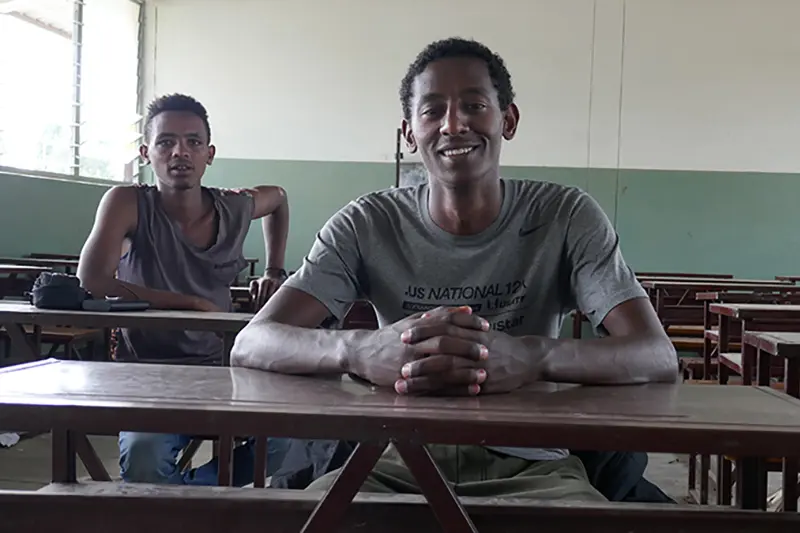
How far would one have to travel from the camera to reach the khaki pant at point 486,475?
1160 millimetres

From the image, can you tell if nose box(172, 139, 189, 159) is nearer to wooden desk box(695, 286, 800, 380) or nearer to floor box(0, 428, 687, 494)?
floor box(0, 428, 687, 494)

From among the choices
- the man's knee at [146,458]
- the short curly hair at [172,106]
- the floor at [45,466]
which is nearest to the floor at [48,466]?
the floor at [45,466]

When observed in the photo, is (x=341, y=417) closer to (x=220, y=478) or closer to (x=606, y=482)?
(x=606, y=482)

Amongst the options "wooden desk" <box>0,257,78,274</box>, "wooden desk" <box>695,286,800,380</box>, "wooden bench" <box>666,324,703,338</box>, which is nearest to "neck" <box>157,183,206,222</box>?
"wooden desk" <box>695,286,800,380</box>

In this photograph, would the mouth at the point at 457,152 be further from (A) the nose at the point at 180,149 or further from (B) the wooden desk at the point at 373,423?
(A) the nose at the point at 180,149

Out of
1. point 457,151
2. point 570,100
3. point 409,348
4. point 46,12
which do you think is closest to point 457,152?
point 457,151

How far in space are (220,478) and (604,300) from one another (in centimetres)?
104

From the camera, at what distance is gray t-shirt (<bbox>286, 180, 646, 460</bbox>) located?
1.34m

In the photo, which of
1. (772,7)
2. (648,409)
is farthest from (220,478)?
(772,7)

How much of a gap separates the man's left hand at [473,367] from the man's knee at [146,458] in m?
0.98

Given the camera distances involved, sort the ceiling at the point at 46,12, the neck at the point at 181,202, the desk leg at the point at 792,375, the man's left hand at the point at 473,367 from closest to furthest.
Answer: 1. the man's left hand at the point at 473,367
2. the desk leg at the point at 792,375
3. the neck at the point at 181,202
4. the ceiling at the point at 46,12

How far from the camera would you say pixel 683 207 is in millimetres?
6738

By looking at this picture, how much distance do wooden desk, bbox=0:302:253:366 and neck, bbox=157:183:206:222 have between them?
396 mm

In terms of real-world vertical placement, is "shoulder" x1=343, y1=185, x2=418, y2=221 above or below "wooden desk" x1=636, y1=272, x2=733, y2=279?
above
